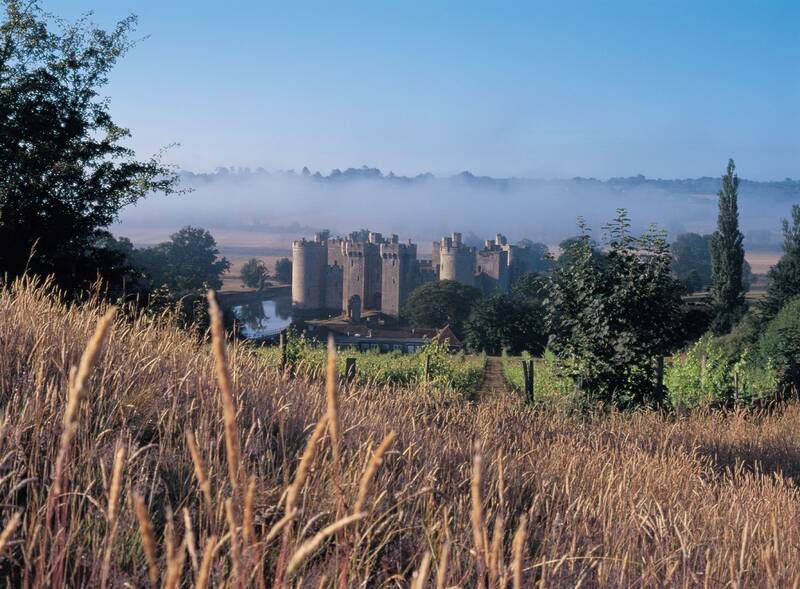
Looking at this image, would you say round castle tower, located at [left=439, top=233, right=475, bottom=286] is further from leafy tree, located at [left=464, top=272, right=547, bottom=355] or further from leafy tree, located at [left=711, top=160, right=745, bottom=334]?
leafy tree, located at [left=711, top=160, right=745, bottom=334]

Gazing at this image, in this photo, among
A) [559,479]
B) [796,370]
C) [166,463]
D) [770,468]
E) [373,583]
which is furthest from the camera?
[796,370]

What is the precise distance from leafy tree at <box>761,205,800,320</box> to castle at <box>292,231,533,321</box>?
4451cm

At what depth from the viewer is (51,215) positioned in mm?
16938

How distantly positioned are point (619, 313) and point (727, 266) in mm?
30768

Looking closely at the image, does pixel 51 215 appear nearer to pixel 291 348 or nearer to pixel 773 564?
pixel 291 348

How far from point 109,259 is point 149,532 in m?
17.2

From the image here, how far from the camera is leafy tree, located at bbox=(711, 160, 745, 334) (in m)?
37.5

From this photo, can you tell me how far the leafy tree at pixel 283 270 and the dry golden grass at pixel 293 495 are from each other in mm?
91190

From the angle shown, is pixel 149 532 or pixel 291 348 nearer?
pixel 149 532

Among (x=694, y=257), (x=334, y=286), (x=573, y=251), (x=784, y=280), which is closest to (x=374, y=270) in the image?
(x=334, y=286)

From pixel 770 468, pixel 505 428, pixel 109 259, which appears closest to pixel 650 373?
pixel 770 468

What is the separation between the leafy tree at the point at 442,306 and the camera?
62.3m

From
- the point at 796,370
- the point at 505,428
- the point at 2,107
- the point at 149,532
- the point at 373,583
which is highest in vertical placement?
the point at 2,107

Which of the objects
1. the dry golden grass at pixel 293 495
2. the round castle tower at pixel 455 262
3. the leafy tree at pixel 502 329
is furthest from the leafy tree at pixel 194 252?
the dry golden grass at pixel 293 495
